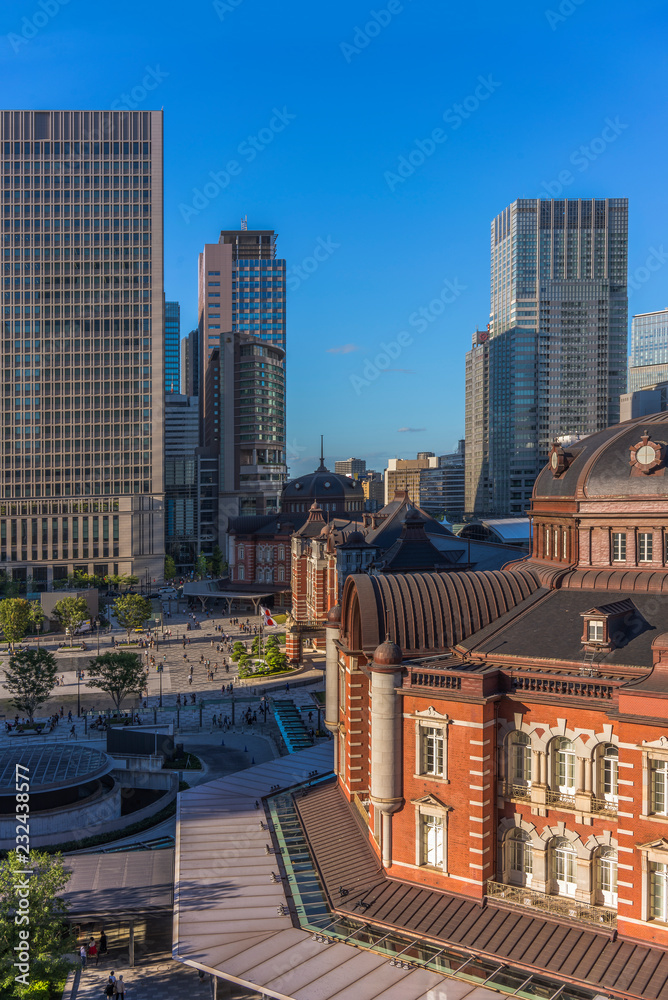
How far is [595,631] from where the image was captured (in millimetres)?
33125

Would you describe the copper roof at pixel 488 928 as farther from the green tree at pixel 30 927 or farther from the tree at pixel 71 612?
the tree at pixel 71 612

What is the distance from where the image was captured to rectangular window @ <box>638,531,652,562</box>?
3753 cm

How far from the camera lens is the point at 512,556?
87.3 m

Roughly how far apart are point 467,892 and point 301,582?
76.3 m

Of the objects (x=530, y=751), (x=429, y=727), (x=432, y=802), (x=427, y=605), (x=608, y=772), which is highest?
(x=427, y=605)

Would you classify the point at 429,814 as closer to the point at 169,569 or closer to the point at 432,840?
the point at 432,840

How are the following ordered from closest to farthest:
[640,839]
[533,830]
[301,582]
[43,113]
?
[640,839]
[533,830]
[301,582]
[43,113]

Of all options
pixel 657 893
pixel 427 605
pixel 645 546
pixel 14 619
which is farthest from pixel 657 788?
pixel 14 619

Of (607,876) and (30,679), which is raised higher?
(607,876)

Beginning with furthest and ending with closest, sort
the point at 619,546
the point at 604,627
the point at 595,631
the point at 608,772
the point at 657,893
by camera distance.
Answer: the point at 619,546, the point at 595,631, the point at 604,627, the point at 608,772, the point at 657,893

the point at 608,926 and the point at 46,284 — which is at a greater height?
the point at 46,284

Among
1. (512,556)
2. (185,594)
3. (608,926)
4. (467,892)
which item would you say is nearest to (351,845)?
(467,892)

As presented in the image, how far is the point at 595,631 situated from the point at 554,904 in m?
10.2

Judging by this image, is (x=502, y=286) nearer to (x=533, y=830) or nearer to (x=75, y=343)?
(x=75, y=343)
